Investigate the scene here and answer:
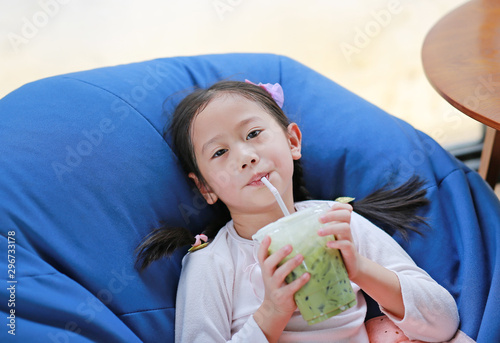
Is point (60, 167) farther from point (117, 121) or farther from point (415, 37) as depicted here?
point (415, 37)

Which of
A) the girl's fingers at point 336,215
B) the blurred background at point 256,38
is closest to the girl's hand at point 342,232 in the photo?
the girl's fingers at point 336,215

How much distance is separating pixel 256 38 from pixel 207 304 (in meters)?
1.49

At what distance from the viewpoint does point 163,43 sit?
2.17 meters

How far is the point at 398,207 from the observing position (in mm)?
1309

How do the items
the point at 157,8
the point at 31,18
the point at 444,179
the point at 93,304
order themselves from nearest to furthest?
the point at 93,304, the point at 444,179, the point at 31,18, the point at 157,8

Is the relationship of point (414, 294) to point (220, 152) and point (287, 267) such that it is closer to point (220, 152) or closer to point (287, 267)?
point (287, 267)

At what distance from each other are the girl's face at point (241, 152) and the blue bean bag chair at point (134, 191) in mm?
151

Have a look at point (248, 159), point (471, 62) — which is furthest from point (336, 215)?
point (471, 62)

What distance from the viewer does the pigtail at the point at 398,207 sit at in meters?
1.30

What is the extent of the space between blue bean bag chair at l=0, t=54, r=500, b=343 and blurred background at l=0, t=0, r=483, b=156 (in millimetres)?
670

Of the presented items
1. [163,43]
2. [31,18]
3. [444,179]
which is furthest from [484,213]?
[31,18]

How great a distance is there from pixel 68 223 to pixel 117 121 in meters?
0.27

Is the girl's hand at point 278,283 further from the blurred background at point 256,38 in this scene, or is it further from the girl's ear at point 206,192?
the blurred background at point 256,38

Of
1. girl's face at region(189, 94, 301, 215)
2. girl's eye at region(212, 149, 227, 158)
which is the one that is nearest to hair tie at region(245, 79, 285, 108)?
girl's face at region(189, 94, 301, 215)
